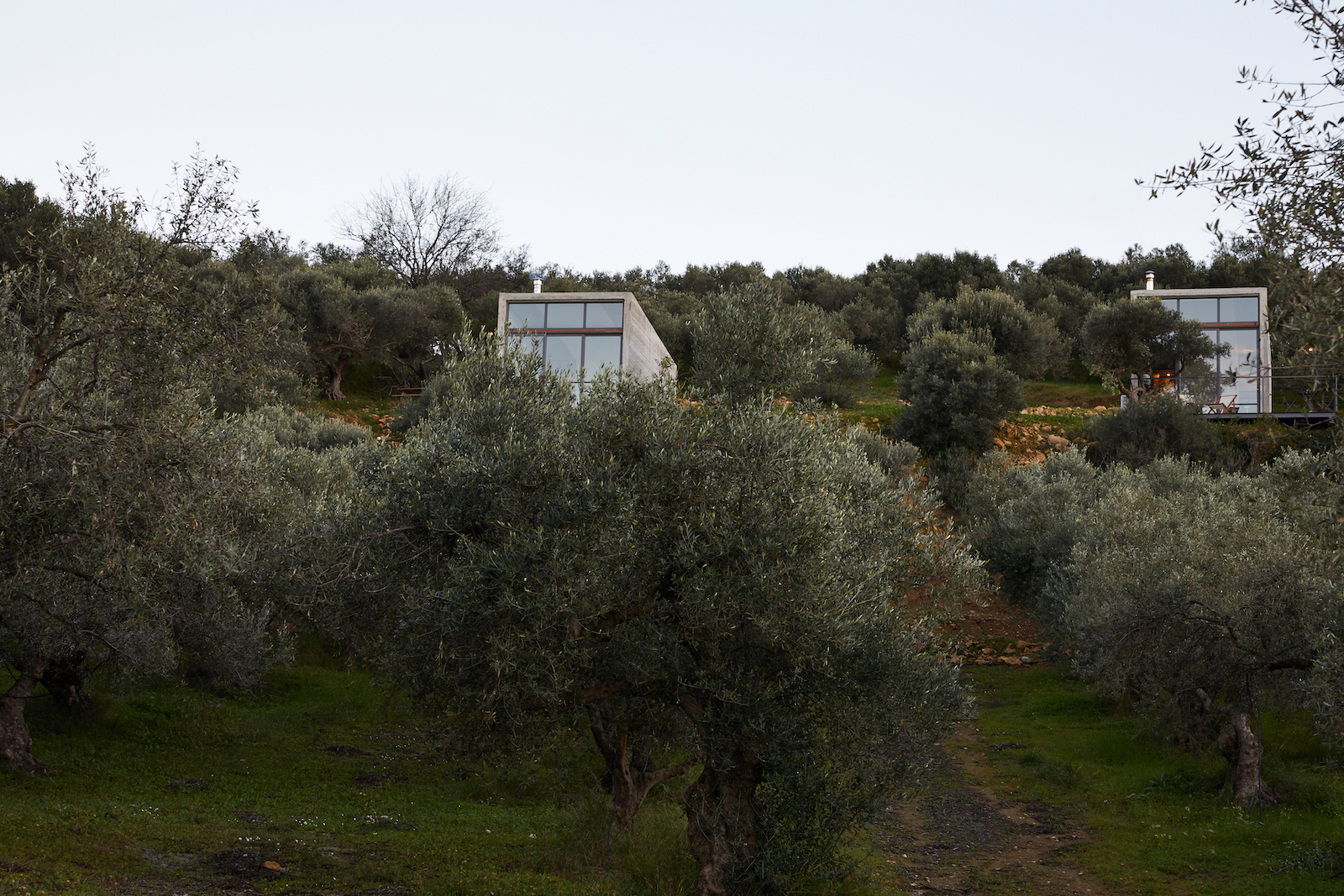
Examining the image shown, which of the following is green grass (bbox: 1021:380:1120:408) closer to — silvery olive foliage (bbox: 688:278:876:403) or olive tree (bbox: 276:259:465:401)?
olive tree (bbox: 276:259:465:401)

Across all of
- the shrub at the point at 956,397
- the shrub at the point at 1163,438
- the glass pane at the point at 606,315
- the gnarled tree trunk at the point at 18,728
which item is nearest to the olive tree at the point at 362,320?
the glass pane at the point at 606,315

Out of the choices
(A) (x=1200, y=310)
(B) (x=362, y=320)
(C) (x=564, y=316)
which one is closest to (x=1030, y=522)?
(C) (x=564, y=316)

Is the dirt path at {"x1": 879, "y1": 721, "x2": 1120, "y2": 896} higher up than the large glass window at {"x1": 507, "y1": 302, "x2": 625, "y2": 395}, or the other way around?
the large glass window at {"x1": 507, "y1": 302, "x2": 625, "y2": 395}

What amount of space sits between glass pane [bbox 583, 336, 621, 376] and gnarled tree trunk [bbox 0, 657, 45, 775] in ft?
87.4

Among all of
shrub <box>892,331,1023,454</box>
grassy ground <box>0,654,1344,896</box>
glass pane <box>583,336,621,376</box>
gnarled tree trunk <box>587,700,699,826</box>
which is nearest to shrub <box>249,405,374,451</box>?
glass pane <box>583,336,621,376</box>

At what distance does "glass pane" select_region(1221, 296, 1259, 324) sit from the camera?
52.9 metres

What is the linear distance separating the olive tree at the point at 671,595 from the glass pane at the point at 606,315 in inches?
1165

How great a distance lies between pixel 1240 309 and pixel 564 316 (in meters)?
38.2

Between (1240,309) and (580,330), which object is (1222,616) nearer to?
(580,330)

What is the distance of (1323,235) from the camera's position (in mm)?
8992

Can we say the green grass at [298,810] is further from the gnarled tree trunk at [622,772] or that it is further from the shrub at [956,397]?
the shrub at [956,397]

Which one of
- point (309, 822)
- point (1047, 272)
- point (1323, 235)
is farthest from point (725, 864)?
point (1047, 272)

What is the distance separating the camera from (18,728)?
1842 centimetres

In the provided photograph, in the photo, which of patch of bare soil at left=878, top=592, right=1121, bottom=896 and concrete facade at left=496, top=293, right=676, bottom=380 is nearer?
patch of bare soil at left=878, top=592, right=1121, bottom=896
